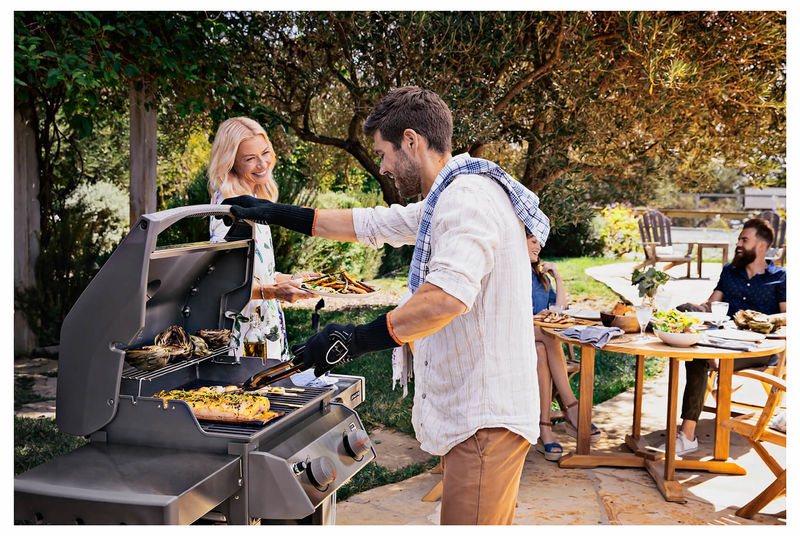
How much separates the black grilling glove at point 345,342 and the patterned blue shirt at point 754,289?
157 inches

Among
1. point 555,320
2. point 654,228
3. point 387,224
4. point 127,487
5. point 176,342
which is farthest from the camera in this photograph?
point 654,228

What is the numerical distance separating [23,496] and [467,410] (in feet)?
3.46

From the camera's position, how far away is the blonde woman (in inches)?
102

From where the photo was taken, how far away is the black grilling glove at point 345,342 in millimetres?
1586

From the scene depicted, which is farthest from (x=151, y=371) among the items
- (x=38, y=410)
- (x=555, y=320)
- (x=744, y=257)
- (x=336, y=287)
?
(x=744, y=257)

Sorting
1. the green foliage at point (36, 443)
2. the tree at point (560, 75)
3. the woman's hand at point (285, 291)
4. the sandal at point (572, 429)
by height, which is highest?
the tree at point (560, 75)

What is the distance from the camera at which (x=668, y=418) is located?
12.3ft

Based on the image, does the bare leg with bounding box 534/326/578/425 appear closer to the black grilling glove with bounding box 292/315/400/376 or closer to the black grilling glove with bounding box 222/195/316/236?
the black grilling glove with bounding box 222/195/316/236

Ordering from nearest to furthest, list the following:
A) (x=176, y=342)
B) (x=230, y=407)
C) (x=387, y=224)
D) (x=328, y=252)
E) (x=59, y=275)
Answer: (x=230, y=407)
(x=176, y=342)
(x=387, y=224)
(x=59, y=275)
(x=328, y=252)

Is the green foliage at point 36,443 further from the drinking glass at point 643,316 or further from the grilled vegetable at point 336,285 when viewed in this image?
the drinking glass at point 643,316

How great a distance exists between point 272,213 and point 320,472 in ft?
2.92

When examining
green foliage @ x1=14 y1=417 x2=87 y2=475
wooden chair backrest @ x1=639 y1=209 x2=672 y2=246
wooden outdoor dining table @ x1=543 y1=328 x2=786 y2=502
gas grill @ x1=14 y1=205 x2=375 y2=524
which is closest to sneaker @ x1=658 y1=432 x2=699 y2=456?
wooden outdoor dining table @ x1=543 y1=328 x2=786 y2=502

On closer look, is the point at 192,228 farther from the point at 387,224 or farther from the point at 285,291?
the point at 387,224

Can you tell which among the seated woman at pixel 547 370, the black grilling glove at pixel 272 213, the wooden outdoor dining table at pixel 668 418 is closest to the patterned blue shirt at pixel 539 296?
the seated woman at pixel 547 370
